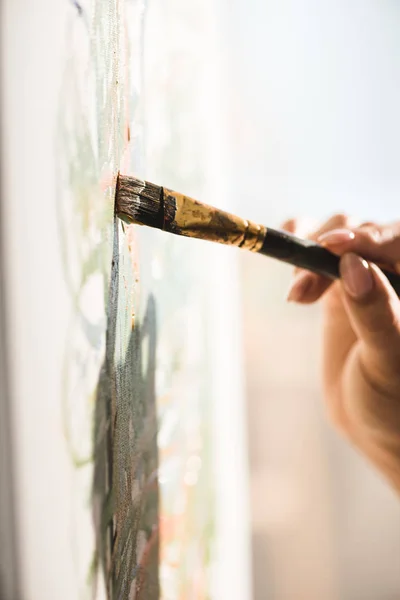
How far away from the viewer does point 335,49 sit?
1028 mm

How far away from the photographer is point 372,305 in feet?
1.51

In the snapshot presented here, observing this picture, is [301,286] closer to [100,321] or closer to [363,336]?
[363,336]

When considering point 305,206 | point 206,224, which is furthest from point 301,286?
point 305,206

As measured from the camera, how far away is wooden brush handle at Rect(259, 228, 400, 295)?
1.42 ft

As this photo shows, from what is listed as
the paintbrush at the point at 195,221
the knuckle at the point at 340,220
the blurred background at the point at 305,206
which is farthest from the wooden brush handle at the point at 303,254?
the blurred background at the point at 305,206

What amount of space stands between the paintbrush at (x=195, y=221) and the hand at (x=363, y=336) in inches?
2.2

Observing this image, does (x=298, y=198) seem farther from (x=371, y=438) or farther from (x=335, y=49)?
(x=371, y=438)

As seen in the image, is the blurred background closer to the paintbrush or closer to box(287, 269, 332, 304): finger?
box(287, 269, 332, 304): finger

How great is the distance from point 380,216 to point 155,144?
2.10 ft

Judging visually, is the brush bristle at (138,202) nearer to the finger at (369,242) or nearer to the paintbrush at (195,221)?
the paintbrush at (195,221)

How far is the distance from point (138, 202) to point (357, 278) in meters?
0.22

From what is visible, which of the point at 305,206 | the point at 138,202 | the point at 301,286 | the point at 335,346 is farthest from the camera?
the point at 305,206

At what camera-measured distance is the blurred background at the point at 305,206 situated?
1024 mm

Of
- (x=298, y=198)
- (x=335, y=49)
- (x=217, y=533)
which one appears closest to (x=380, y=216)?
(x=298, y=198)
